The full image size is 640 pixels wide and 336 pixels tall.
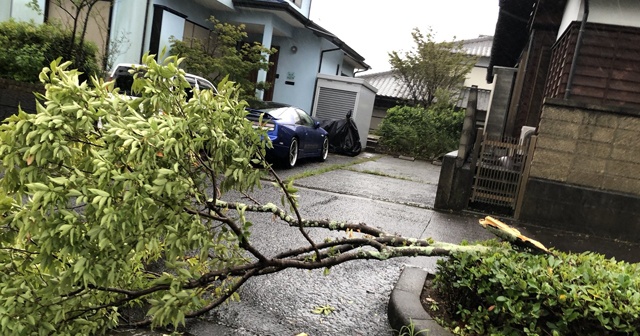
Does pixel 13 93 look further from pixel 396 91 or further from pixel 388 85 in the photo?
pixel 388 85

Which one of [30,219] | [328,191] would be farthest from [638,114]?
[30,219]

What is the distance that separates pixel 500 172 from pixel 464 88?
19.5 meters

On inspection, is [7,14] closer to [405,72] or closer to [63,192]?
[63,192]

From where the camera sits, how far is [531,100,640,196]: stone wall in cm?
632

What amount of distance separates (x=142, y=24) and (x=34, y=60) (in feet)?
13.6

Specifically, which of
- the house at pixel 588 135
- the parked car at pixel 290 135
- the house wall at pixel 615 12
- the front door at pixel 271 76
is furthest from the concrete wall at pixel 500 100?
the front door at pixel 271 76

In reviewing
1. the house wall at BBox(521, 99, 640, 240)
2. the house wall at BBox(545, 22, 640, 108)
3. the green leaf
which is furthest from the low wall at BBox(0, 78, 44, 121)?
the house wall at BBox(545, 22, 640, 108)

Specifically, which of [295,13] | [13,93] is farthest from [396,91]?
[13,93]

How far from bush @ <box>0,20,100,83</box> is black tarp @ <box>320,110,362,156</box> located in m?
7.97

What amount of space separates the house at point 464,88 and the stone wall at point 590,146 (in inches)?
536

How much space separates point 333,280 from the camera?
3.97 meters

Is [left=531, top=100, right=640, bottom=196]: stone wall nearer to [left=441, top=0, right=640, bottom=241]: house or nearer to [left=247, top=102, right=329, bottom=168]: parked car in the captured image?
[left=441, top=0, right=640, bottom=241]: house

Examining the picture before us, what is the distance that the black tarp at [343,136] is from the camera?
16.3 meters

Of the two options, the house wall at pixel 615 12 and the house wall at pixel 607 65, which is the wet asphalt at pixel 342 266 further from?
the house wall at pixel 615 12
